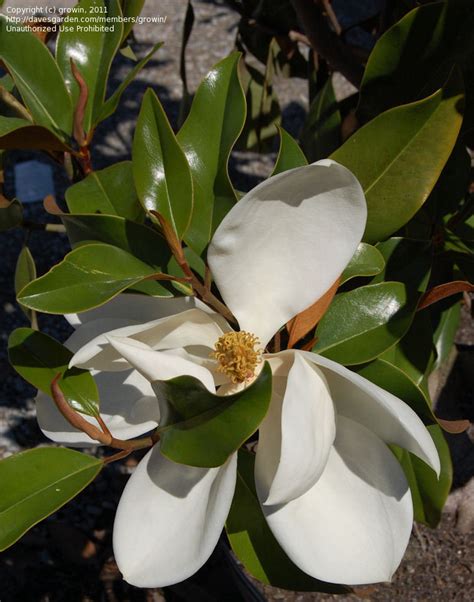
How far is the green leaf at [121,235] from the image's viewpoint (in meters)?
0.79

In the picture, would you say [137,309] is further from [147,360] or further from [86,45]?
[86,45]

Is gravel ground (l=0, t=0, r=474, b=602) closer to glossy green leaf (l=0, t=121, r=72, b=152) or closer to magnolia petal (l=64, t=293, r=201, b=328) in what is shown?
glossy green leaf (l=0, t=121, r=72, b=152)

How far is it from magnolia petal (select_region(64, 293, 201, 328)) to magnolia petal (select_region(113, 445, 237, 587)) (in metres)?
0.16

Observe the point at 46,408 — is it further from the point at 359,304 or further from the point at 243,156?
the point at 243,156

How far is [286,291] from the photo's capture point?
73cm

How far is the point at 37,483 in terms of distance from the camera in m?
0.74

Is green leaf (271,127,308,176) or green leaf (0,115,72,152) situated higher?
green leaf (0,115,72,152)

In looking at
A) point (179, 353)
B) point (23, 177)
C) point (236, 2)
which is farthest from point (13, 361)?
point (23, 177)

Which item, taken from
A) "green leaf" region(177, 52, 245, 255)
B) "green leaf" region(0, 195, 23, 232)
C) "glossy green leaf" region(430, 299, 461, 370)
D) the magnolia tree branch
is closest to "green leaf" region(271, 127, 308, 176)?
"green leaf" region(177, 52, 245, 255)

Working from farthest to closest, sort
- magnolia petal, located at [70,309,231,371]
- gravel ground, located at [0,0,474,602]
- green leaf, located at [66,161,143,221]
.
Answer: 1. gravel ground, located at [0,0,474,602]
2. green leaf, located at [66,161,143,221]
3. magnolia petal, located at [70,309,231,371]

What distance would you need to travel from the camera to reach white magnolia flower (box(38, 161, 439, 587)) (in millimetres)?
642

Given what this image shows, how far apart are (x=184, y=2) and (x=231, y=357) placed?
295 centimetres

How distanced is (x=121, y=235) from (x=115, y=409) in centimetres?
19

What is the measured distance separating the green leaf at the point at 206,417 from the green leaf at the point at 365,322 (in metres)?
0.24
